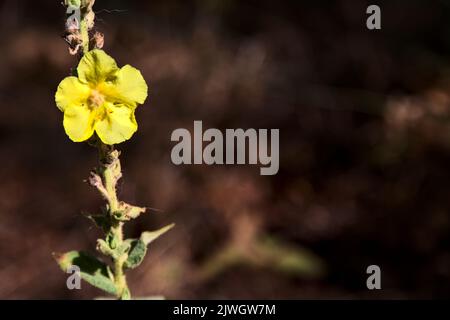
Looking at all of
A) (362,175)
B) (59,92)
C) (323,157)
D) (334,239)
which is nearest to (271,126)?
(323,157)

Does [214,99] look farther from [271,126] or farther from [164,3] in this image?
[164,3]

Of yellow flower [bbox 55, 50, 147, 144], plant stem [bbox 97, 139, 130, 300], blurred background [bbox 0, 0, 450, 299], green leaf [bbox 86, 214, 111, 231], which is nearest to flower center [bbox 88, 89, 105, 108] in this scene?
yellow flower [bbox 55, 50, 147, 144]

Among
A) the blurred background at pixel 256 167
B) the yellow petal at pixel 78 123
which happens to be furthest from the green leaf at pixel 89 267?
the blurred background at pixel 256 167

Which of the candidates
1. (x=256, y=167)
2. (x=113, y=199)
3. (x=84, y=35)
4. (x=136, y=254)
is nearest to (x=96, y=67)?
(x=84, y=35)

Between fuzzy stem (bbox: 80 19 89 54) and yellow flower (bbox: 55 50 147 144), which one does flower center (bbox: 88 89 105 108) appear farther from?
fuzzy stem (bbox: 80 19 89 54)

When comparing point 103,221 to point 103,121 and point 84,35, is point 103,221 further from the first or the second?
point 84,35

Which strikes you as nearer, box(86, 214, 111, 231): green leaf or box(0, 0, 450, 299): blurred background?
box(86, 214, 111, 231): green leaf

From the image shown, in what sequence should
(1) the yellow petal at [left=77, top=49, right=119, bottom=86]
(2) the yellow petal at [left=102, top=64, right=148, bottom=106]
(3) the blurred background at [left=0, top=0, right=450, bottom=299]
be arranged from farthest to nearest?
1. (3) the blurred background at [left=0, top=0, right=450, bottom=299]
2. (2) the yellow petal at [left=102, top=64, right=148, bottom=106]
3. (1) the yellow petal at [left=77, top=49, right=119, bottom=86]
